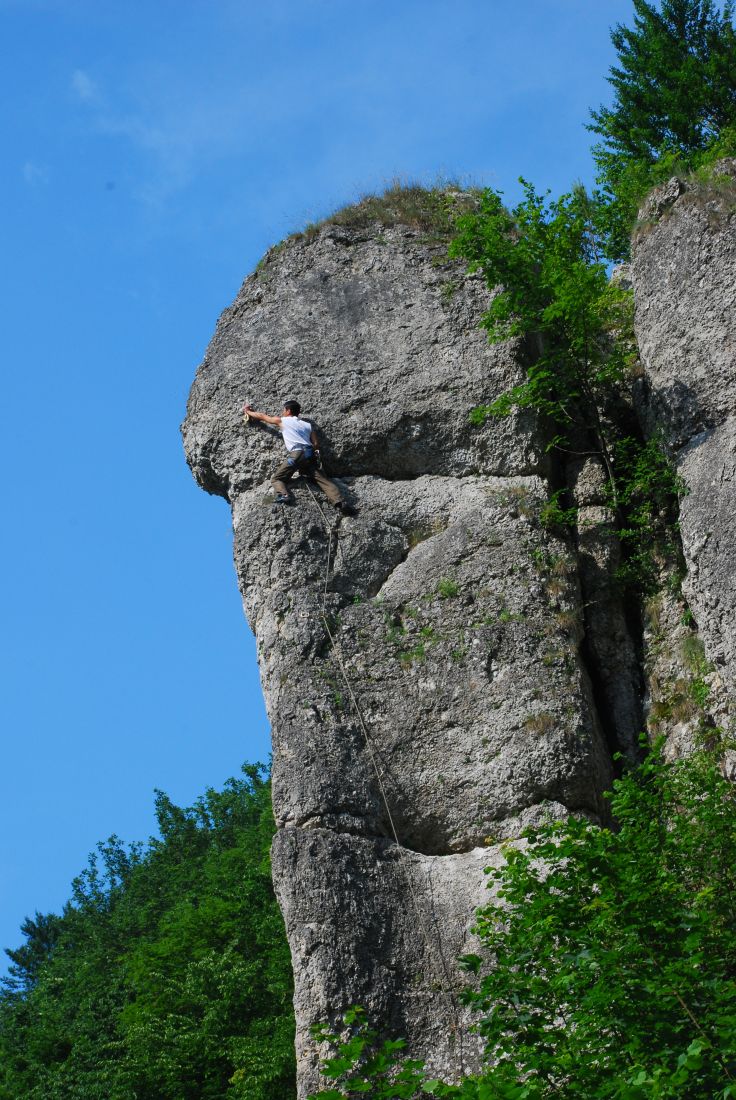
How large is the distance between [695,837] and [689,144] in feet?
49.2

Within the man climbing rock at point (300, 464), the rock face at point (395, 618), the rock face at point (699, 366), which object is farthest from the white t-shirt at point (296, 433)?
the rock face at point (699, 366)

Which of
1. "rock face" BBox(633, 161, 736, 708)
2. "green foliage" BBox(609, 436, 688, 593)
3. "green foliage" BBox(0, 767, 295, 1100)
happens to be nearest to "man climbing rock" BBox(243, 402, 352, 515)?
"green foliage" BBox(609, 436, 688, 593)

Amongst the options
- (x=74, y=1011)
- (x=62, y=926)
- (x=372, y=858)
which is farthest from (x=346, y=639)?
(x=62, y=926)

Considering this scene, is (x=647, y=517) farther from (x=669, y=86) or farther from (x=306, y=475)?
(x=669, y=86)

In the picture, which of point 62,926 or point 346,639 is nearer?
point 346,639

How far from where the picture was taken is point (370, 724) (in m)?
13.6

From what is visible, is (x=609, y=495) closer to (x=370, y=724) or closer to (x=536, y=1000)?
(x=370, y=724)

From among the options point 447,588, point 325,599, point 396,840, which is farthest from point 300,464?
point 396,840

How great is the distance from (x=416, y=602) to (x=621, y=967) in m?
5.91

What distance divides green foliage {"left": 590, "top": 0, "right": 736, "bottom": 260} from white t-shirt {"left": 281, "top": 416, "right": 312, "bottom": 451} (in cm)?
846

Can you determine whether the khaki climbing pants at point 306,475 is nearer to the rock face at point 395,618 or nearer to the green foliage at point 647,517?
the rock face at point 395,618

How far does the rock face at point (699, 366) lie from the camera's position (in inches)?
514

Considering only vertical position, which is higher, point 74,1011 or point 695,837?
point 74,1011

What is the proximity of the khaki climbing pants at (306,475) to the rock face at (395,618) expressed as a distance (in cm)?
18
